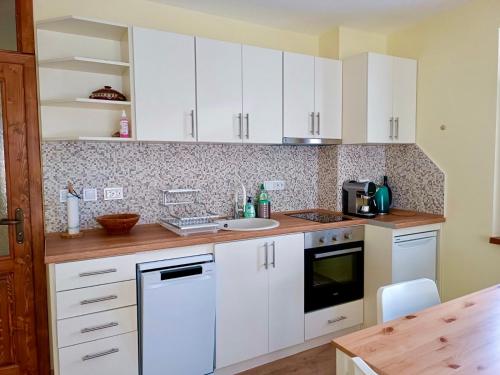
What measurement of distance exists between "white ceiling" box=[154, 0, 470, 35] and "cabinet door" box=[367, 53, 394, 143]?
317mm

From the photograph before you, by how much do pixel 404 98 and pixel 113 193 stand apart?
240 centimetres

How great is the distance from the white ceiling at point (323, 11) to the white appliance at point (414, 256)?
1.68m

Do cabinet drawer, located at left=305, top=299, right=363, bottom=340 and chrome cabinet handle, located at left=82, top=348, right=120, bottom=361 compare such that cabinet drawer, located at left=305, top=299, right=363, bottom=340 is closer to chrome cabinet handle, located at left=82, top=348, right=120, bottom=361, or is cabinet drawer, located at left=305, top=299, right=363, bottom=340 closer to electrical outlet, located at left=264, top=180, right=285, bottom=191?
electrical outlet, located at left=264, top=180, right=285, bottom=191

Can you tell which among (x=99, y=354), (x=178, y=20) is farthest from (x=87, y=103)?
(x=99, y=354)

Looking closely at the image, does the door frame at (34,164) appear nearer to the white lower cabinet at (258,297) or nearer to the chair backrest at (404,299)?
the white lower cabinet at (258,297)

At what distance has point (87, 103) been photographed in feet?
7.12

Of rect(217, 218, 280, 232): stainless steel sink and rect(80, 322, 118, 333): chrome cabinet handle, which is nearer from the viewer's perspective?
rect(80, 322, 118, 333): chrome cabinet handle

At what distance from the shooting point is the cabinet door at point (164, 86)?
85.0 inches

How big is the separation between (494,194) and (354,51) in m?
1.56

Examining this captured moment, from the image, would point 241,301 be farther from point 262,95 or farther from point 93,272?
point 262,95

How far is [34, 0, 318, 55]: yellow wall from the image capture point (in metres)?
2.23

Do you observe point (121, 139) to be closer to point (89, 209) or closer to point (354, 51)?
point (89, 209)

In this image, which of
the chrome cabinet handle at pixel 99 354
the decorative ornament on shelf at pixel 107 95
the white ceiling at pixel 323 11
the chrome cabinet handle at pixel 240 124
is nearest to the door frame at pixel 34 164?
the decorative ornament on shelf at pixel 107 95

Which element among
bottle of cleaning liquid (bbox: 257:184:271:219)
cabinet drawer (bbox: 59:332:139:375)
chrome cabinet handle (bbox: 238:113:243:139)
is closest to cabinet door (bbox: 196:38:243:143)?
chrome cabinet handle (bbox: 238:113:243:139)
